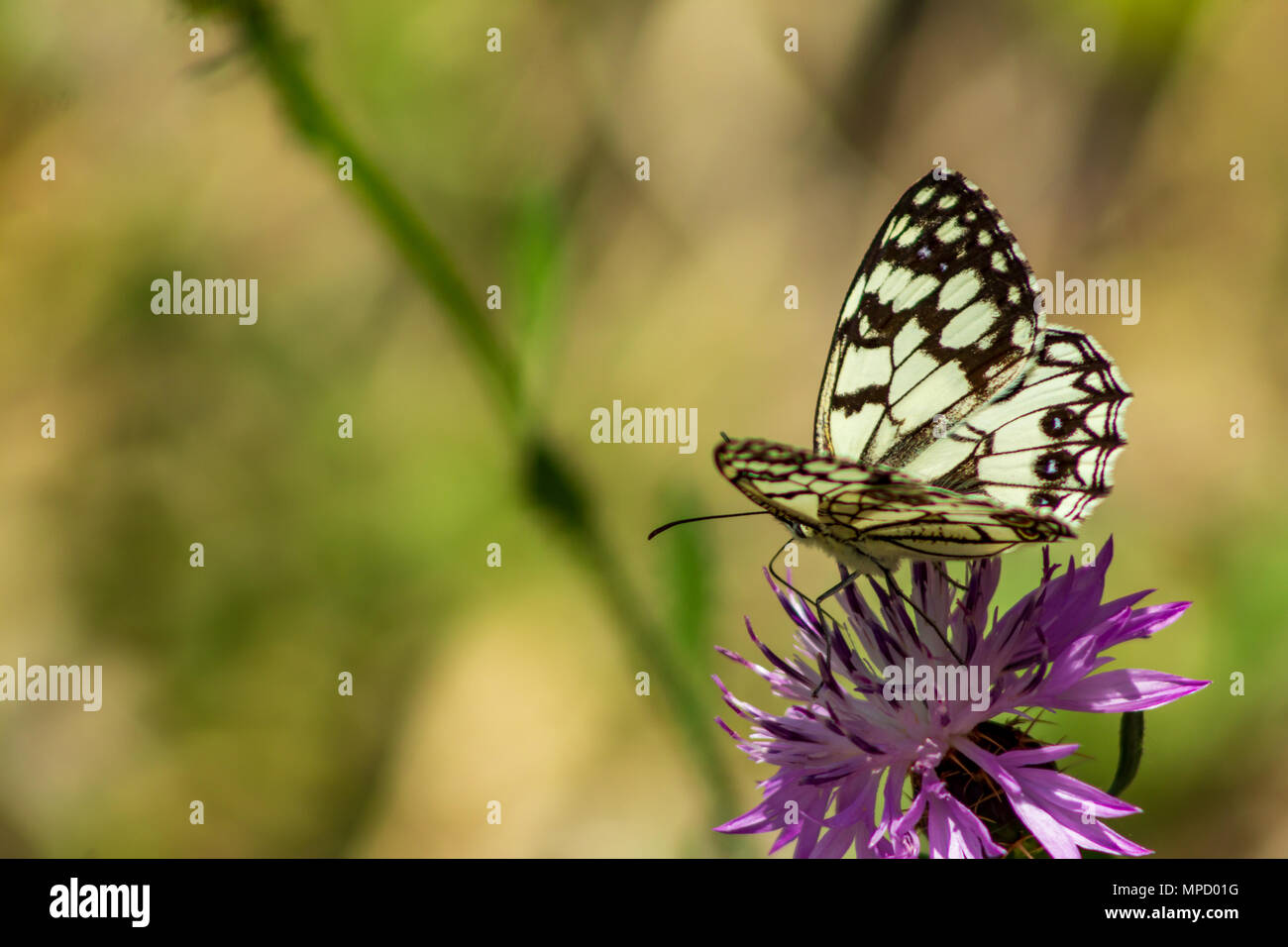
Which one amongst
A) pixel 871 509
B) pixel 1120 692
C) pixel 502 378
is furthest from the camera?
pixel 502 378

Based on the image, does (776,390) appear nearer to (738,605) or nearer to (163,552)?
(738,605)

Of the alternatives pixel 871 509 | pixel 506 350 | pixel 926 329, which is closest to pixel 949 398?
pixel 926 329

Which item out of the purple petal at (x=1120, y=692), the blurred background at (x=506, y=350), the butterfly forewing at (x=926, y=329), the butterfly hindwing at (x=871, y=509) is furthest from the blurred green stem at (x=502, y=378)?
the purple petal at (x=1120, y=692)

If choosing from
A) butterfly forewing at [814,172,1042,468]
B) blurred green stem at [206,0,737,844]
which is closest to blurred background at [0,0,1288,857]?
blurred green stem at [206,0,737,844]

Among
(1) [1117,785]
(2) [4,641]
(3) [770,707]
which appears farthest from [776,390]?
(2) [4,641]

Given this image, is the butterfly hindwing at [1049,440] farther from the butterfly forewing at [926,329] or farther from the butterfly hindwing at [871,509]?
the butterfly hindwing at [871,509]

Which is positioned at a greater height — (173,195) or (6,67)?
(6,67)

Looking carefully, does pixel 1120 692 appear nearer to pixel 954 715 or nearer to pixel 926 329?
pixel 954 715
